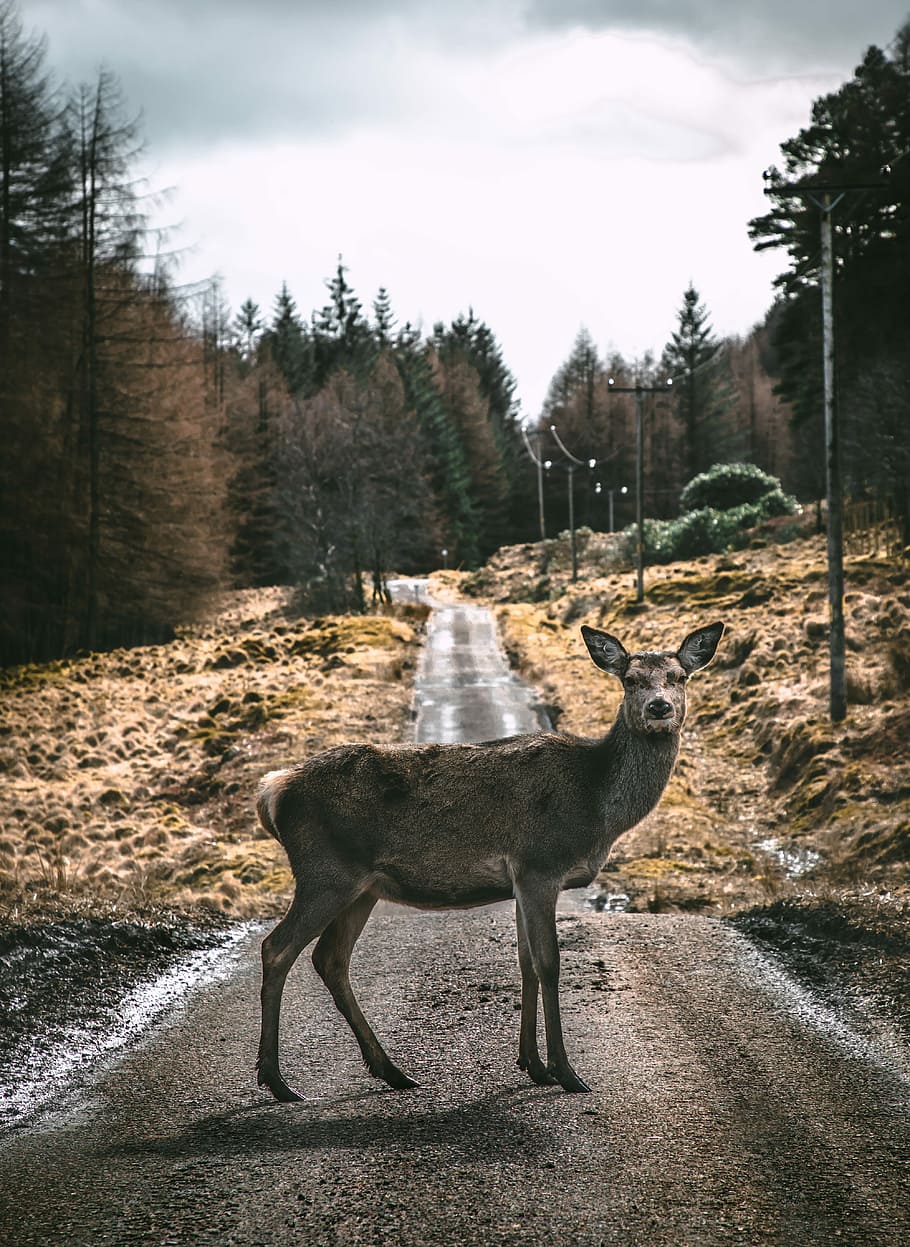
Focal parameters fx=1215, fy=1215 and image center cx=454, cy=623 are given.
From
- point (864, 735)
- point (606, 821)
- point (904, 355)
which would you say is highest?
point (904, 355)

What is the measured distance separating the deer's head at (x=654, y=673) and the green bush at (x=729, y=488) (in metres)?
62.4

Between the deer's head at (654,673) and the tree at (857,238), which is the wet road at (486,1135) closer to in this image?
the deer's head at (654,673)

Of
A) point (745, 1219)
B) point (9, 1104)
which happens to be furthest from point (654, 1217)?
point (9, 1104)

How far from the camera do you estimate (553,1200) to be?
4.96 m

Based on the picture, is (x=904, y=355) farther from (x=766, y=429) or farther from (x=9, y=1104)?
(x=766, y=429)

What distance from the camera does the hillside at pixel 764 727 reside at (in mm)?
16594

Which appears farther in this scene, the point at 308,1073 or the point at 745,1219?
the point at 308,1073

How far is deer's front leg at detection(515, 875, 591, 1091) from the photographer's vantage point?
21.0 feet

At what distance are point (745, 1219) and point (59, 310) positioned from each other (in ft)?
142

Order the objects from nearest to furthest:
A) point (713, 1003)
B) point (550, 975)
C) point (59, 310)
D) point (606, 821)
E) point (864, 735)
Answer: point (550, 975) < point (606, 821) < point (713, 1003) < point (864, 735) < point (59, 310)

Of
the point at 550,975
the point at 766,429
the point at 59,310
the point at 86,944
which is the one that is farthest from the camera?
the point at 766,429

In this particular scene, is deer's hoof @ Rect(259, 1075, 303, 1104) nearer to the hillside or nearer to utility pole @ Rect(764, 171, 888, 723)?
the hillside

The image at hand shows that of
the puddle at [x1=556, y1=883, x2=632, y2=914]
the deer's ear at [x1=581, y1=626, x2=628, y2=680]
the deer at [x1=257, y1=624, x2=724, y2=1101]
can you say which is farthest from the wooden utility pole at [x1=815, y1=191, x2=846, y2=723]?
the deer at [x1=257, y1=624, x2=724, y2=1101]

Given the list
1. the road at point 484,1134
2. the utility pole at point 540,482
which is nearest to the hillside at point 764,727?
the road at point 484,1134
